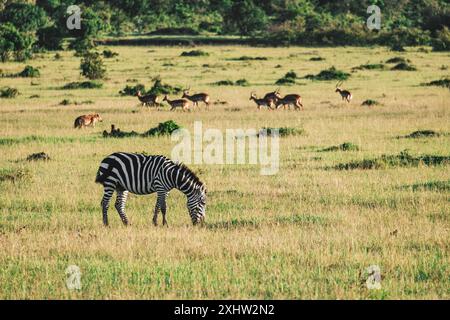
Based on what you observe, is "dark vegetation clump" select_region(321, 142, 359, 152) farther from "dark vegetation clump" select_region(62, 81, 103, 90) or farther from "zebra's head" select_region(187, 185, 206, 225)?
"dark vegetation clump" select_region(62, 81, 103, 90)

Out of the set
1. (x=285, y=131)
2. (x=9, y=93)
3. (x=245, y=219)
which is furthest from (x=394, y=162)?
(x=9, y=93)

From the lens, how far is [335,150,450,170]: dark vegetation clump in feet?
63.3

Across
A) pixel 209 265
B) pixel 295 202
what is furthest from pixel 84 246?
pixel 295 202

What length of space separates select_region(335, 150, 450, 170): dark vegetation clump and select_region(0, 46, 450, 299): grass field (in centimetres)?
16

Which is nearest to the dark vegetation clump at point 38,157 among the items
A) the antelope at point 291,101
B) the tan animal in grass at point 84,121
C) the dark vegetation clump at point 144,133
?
the dark vegetation clump at point 144,133

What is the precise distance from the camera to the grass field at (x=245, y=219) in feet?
32.9

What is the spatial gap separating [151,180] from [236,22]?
97161 millimetres

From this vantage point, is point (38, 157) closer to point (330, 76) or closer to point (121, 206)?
point (121, 206)

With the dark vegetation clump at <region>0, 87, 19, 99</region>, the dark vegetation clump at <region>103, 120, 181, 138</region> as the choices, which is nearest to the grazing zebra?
the dark vegetation clump at <region>103, 120, 181, 138</region>

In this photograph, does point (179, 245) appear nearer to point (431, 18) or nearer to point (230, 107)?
point (230, 107)

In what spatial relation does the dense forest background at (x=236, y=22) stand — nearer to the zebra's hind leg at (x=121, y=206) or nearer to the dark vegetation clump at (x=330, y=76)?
the dark vegetation clump at (x=330, y=76)

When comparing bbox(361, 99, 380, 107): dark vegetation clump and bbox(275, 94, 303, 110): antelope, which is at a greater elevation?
bbox(275, 94, 303, 110): antelope

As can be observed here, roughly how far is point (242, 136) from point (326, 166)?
18.4 ft

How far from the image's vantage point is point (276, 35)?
88.0 m
